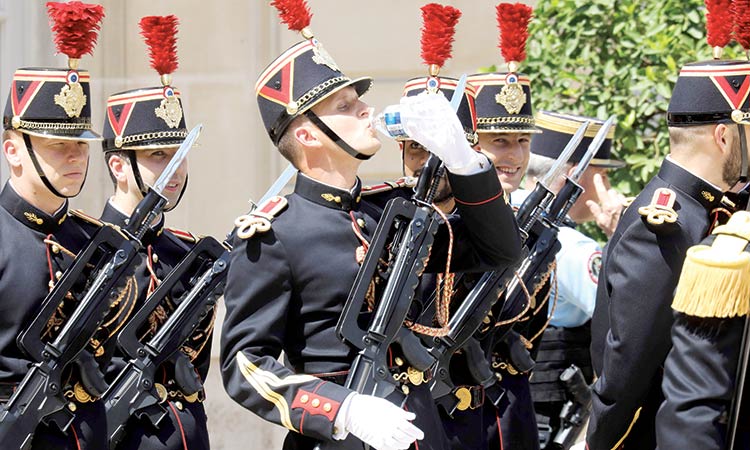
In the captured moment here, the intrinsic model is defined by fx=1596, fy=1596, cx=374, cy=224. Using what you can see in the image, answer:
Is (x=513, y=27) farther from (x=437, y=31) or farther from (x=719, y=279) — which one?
(x=719, y=279)

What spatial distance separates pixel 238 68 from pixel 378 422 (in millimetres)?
4872

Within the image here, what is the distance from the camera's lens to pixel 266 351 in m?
4.47

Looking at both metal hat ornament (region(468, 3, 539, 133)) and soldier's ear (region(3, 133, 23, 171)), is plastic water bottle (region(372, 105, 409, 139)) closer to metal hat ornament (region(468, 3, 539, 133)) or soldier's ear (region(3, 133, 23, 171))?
soldier's ear (region(3, 133, 23, 171))

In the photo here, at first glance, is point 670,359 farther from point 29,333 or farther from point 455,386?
point 29,333

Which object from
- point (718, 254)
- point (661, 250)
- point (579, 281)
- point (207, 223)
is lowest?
point (207, 223)

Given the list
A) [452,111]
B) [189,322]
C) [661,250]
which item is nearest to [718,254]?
[661,250]

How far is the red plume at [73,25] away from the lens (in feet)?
18.5

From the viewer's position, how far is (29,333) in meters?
5.17

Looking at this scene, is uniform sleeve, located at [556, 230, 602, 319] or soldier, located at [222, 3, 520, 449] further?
uniform sleeve, located at [556, 230, 602, 319]

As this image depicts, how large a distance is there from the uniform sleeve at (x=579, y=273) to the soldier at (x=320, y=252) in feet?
6.58

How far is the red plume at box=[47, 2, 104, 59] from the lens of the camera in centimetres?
563

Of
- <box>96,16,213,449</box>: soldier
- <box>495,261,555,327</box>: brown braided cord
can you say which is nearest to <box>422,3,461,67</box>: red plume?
<box>495,261,555,327</box>: brown braided cord

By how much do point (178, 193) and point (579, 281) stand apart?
1.71 metres

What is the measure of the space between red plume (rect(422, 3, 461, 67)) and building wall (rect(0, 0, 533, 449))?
3591 mm
